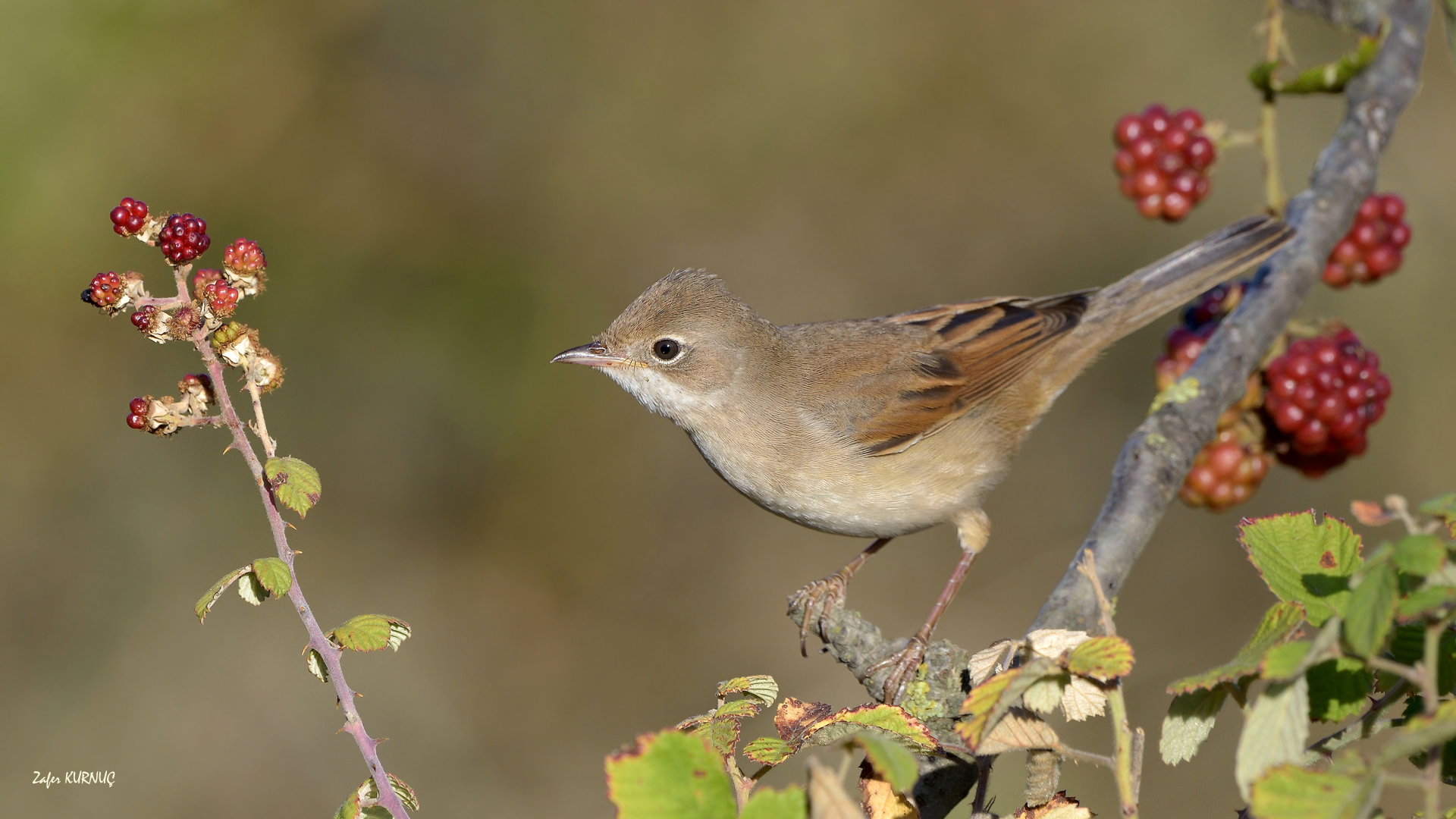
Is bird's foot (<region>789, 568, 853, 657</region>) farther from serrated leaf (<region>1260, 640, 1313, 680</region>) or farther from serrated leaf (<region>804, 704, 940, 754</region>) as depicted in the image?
serrated leaf (<region>1260, 640, 1313, 680</region>)

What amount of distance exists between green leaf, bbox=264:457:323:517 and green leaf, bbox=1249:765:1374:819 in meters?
1.37

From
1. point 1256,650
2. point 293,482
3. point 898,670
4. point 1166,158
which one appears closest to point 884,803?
point 1256,650

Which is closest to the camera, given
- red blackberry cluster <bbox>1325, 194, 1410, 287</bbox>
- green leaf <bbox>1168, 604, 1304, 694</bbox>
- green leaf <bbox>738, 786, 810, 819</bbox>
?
green leaf <bbox>738, 786, 810, 819</bbox>

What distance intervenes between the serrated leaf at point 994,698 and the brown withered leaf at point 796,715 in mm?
345

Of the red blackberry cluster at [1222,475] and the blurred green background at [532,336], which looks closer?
the red blackberry cluster at [1222,475]

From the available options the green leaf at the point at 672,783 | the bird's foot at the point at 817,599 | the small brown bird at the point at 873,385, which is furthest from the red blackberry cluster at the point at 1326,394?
the green leaf at the point at 672,783

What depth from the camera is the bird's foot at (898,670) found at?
269 centimetres

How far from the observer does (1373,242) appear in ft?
12.6

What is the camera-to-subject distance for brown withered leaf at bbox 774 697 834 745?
170cm

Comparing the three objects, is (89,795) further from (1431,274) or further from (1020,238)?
(1431,274)

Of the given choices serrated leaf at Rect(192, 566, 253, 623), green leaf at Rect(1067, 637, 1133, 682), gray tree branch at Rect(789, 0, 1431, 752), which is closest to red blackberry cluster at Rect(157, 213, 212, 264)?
serrated leaf at Rect(192, 566, 253, 623)

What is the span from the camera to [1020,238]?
7102 millimetres

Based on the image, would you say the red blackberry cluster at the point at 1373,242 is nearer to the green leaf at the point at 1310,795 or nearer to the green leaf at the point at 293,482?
the green leaf at the point at 1310,795

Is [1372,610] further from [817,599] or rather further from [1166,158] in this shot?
[817,599]
